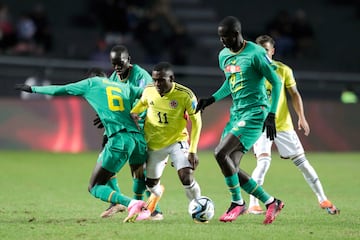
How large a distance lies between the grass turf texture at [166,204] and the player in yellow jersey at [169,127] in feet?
1.78

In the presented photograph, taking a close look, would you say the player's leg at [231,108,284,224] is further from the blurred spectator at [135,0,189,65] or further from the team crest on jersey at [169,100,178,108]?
the blurred spectator at [135,0,189,65]

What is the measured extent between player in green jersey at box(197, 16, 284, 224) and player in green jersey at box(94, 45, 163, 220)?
0.95 m

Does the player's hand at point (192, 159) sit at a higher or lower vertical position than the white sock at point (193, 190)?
higher

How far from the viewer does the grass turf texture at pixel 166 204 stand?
9.16 metres

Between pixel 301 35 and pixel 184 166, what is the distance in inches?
643

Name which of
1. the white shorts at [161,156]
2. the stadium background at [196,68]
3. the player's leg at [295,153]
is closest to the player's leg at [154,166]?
the white shorts at [161,156]

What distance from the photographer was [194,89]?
22.5 meters

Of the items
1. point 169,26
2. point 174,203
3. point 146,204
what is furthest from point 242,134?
point 169,26

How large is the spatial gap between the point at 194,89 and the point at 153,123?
11874 mm

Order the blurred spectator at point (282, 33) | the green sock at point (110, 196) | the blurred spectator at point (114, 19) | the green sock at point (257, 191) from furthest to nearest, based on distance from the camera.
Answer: the blurred spectator at point (282, 33), the blurred spectator at point (114, 19), the green sock at point (257, 191), the green sock at point (110, 196)

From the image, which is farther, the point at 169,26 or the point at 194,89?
the point at 169,26

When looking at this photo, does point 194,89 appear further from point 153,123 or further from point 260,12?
point 153,123

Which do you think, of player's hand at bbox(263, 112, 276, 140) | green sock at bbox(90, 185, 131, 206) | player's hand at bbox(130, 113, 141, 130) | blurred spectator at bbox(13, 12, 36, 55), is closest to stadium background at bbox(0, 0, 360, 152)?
blurred spectator at bbox(13, 12, 36, 55)

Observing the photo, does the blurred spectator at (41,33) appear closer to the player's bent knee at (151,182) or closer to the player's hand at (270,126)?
the player's bent knee at (151,182)
